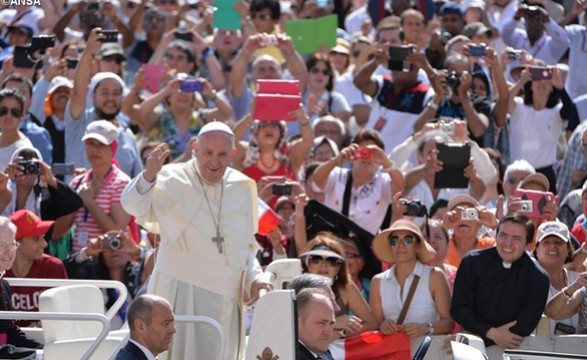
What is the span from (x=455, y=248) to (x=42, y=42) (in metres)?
4.07

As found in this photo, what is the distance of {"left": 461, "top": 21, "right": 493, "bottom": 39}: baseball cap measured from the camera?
1688 centimetres

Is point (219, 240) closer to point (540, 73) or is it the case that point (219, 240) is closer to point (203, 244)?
point (203, 244)

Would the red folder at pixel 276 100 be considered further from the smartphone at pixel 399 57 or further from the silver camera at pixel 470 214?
the silver camera at pixel 470 214

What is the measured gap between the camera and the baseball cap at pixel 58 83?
15.0 meters

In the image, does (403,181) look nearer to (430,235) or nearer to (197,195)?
(430,235)

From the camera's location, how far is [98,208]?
518 inches

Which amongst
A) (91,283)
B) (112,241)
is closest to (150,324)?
(91,283)

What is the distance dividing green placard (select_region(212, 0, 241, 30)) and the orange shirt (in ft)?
15.0

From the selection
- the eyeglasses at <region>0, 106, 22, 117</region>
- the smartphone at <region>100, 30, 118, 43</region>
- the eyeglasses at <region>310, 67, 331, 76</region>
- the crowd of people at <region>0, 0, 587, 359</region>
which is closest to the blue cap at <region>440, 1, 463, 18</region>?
the crowd of people at <region>0, 0, 587, 359</region>

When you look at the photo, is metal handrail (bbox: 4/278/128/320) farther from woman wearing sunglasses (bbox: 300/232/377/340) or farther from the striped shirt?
the striped shirt

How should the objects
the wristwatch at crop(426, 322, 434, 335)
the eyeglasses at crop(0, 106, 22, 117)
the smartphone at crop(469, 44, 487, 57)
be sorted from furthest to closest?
the smartphone at crop(469, 44, 487, 57), the eyeglasses at crop(0, 106, 22, 117), the wristwatch at crop(426, 322, 434, 335)

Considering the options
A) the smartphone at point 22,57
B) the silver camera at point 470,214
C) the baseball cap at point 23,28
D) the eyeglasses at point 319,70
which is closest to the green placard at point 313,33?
the eyeglasses at point 319,70

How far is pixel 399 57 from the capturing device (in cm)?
1495

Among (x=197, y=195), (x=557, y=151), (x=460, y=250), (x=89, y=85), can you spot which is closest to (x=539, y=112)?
(x=557, y=151)
